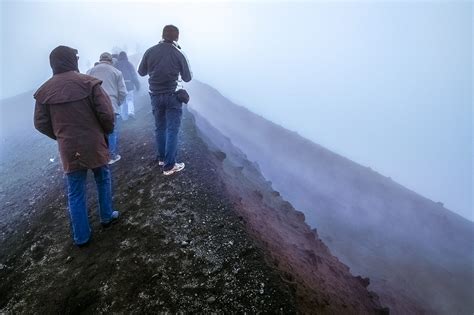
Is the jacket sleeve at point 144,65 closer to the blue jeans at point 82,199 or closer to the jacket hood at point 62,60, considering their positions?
the jacket hood at point 62,60

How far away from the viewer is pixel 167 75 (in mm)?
7074

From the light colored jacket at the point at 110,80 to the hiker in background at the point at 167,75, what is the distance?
1.85 meters

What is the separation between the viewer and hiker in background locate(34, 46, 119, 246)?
16.9 ft

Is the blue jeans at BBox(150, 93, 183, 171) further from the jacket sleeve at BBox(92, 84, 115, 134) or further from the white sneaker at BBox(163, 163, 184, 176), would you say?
the jacket sleeve at BBox(92, 84, 115, 134)

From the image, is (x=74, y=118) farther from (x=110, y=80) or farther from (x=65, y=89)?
(x=110, y=80)

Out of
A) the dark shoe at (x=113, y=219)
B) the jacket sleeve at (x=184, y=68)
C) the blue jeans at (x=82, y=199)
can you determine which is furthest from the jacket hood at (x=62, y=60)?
the dark shoe at (x=113, y=219)

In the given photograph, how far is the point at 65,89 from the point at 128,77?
8.87 metres

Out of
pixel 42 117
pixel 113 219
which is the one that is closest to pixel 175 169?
pixel 113 219

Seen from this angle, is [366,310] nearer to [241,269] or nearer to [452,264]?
[241,269]

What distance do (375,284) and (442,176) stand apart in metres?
204

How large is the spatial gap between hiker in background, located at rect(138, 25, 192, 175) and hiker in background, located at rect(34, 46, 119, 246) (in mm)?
1910

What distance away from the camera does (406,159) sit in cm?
18912

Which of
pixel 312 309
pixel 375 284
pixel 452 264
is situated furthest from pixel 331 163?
pixel 312 309

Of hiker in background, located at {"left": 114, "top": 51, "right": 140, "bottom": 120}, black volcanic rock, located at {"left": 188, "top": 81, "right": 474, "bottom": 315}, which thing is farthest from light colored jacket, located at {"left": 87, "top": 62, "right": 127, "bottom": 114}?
black volcanic rock, located at {"left": 188, "top": 81, "right": 474, "bottom": 315}
